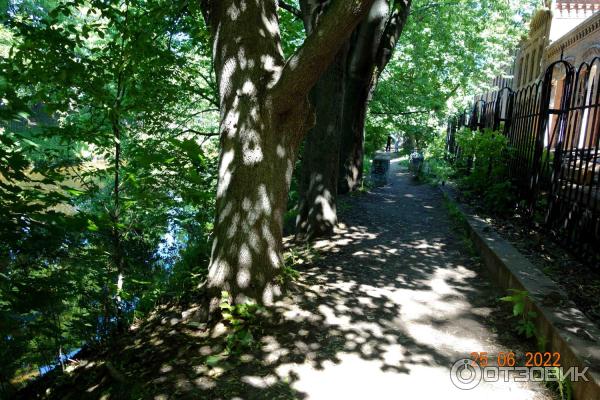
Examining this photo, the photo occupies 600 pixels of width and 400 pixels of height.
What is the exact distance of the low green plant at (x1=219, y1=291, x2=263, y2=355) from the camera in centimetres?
389

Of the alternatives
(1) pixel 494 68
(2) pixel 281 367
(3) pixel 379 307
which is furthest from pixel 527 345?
(1) pixel 494 68

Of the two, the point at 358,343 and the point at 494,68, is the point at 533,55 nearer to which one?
the point at 494,68

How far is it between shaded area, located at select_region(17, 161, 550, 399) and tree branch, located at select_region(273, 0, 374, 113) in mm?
2246

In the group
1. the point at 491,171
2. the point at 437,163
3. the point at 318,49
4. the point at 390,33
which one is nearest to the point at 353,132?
the point at 390,33

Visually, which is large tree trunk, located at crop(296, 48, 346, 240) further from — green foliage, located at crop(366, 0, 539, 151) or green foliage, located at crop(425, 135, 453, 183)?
green foliage, located at crop(366, 0, 539, 151)

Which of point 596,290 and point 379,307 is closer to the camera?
point 596,290

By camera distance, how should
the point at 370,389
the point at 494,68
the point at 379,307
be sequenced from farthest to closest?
1. the point at 494,68
2. the point at 379,307
3. the point at 370,389

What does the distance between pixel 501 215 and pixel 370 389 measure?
549 cm

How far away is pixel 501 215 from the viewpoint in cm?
767

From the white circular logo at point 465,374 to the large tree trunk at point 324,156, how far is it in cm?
407

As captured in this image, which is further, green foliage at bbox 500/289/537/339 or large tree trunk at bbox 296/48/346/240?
large tree trunk at bbox 296/48/346/240

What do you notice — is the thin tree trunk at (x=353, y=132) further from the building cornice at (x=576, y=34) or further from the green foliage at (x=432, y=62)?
the building cornice at (x=576, y=34)

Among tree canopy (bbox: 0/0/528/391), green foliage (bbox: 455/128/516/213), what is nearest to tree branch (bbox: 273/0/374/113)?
tree canopy (bbox: 0/0/528/391)

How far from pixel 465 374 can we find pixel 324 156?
465cm
